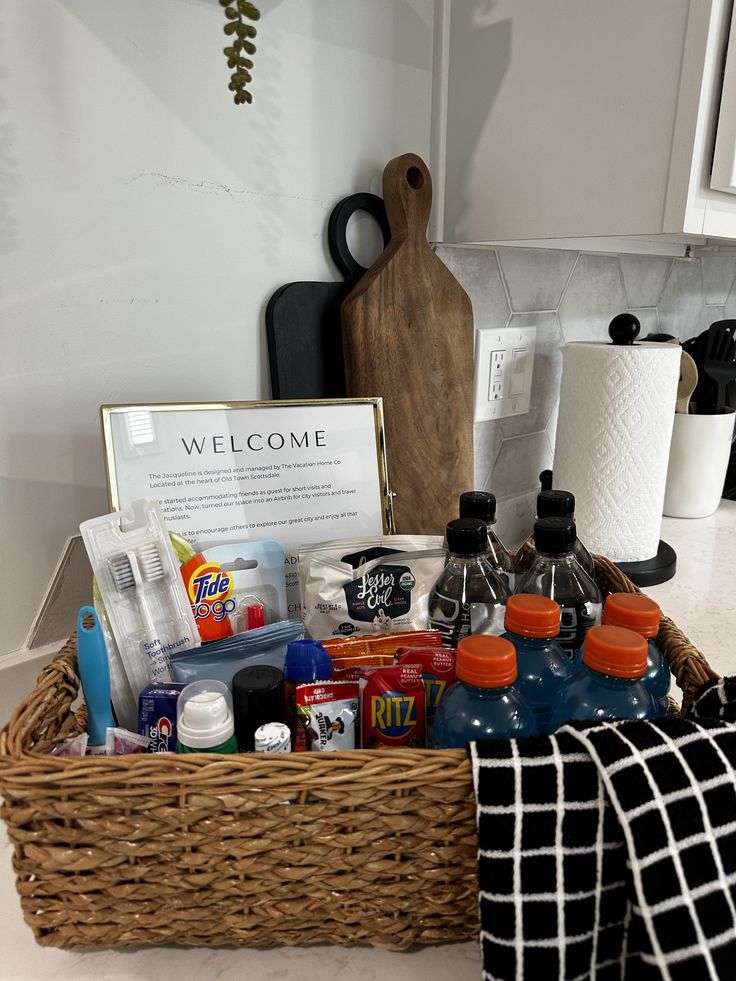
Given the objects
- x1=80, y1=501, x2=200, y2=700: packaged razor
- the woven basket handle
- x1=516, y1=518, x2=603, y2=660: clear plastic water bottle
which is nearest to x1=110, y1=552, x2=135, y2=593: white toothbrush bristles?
x1=80, y1=501, x2=200, y2=700: packaged razor

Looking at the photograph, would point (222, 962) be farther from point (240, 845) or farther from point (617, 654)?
point (617, 654)

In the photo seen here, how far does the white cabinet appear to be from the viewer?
672 mm

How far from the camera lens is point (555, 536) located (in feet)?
1.94

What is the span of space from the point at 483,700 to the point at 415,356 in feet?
1.70

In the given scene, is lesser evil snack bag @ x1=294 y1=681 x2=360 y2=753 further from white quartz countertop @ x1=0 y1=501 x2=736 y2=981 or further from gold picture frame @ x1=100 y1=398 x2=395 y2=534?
gold picture frame @ x1=100 y1=398 x2=395 y2=534

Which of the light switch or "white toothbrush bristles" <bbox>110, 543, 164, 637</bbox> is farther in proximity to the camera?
the light switch

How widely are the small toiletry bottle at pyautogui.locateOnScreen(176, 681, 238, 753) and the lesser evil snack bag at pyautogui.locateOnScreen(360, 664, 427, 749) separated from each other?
0.10 m

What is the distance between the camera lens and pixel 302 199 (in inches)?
32.4

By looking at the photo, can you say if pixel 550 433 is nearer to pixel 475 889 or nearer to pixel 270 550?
pixel 270 550

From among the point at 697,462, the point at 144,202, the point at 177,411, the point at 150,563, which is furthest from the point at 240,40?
the point at 697,462

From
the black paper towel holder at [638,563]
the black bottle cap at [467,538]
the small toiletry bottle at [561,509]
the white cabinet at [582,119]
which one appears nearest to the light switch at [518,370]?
the black paper towel holder at [638,563]

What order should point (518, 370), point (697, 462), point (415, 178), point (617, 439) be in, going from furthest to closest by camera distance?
point (697, 462) → point (518, 370) → point (617, 439) → point (415, 178)

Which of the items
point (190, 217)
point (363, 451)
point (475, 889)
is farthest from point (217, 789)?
point (190, 217)

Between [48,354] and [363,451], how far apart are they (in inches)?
13.0
